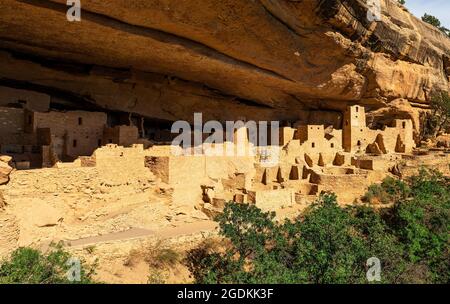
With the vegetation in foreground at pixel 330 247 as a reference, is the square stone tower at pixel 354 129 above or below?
above

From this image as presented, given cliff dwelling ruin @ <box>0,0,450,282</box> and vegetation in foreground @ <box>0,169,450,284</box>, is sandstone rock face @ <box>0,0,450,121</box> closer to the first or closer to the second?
cliff dwelling ruin @ <box>0,0,450,282</box>

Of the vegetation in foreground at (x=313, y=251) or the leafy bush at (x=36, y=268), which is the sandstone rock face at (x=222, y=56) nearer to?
the vegetation in foreground at (x=313, y=251)

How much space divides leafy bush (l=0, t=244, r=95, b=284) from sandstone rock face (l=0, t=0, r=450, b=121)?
5402mm

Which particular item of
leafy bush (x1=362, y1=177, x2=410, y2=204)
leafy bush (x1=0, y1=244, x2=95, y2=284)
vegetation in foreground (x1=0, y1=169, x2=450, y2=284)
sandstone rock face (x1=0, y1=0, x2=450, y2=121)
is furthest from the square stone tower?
leafy bush (x1=0, y1=244, x2=95, y2=284)

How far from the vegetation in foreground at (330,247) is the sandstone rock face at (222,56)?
497 centimetres

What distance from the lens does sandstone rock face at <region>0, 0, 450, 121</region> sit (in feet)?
31.3

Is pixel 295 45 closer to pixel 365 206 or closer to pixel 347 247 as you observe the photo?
pixel 365 206

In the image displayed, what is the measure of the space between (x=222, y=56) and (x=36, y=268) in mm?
8202

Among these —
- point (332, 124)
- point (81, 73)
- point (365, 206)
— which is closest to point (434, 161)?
point (332, 124)

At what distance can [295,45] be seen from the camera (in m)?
12.0

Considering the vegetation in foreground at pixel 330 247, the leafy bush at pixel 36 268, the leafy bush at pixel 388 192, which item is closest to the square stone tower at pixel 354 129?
the leafy bush at pixel 388 192

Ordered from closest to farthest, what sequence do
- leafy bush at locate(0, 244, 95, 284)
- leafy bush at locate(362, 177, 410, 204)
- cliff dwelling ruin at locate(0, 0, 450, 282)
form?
leafy bush at locate(0, 244, 95, 284)
cliff dwelling ruin at locate(0, 0, 450, 282)
leafy bush at locate(362, 177, 410, 204)

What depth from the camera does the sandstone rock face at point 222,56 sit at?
31.3ft
